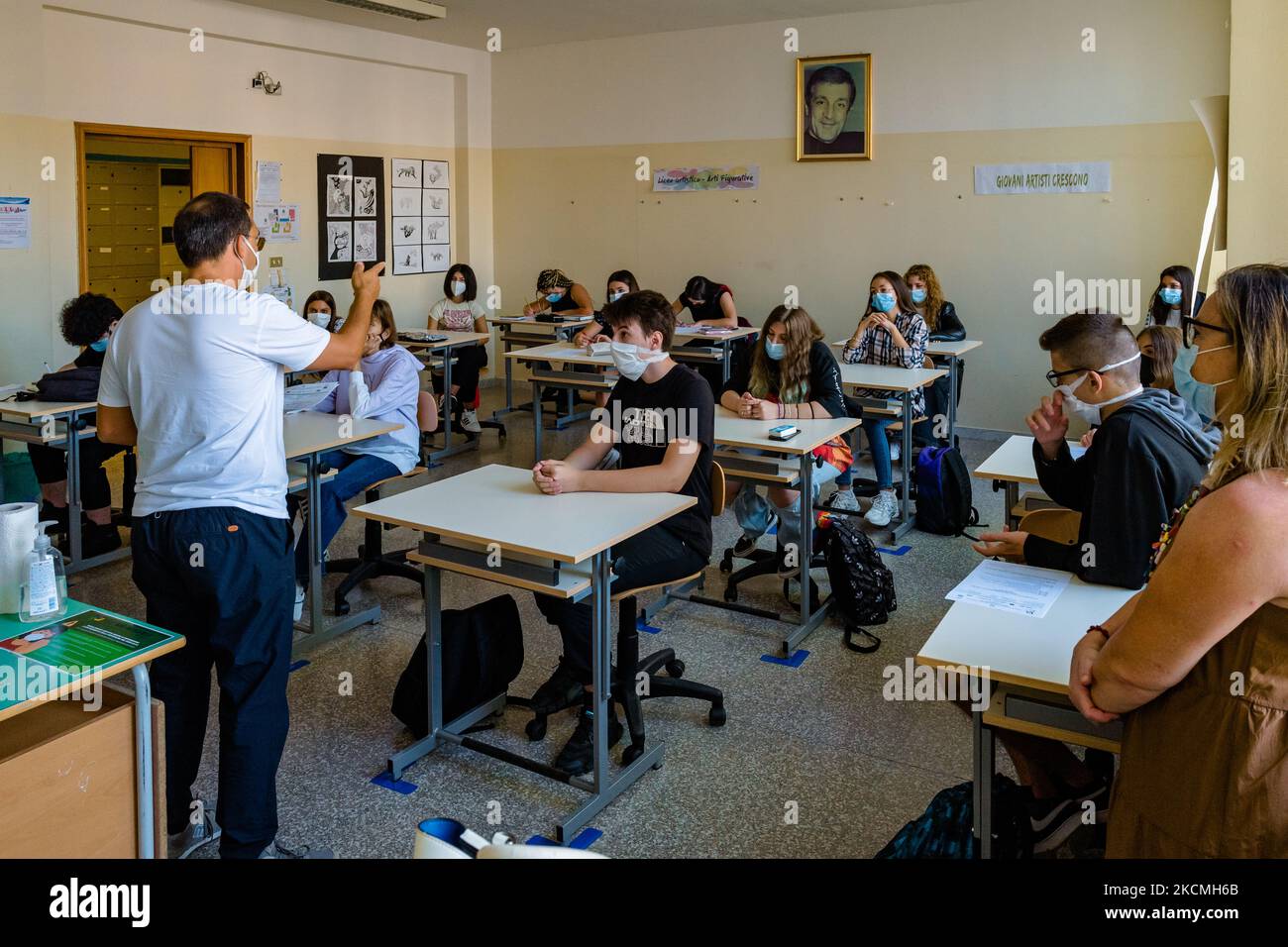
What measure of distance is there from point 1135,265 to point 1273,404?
258 inches

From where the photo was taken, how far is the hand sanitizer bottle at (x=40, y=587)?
2230 millimetres

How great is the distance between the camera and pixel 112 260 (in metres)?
8.45

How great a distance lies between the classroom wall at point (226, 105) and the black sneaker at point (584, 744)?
5469 mm

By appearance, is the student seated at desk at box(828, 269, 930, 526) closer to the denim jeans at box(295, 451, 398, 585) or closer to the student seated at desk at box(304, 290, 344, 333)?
the denim jeans at box(295, 451, 398, 585)

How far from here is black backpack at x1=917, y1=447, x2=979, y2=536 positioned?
5.58 meters

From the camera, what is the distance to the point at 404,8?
773 centimetres

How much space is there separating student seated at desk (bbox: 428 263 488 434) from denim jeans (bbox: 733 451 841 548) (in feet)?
12.1

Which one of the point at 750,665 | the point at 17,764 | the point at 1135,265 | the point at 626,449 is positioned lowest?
the point at 750,665

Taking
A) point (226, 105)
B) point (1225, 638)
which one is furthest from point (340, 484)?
point (226, 105)

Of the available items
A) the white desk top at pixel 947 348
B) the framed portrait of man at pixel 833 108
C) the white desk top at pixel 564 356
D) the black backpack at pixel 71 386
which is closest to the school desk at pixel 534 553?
the black backpack at pixel 71 386

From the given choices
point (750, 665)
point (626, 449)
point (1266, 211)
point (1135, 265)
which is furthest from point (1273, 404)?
point (1135, 265)

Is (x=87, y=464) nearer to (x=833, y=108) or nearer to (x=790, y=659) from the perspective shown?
(x=790, y=659)

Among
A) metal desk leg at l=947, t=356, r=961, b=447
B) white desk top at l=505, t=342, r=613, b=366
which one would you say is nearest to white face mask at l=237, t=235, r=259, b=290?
white desk top at l=505, t=342, r=613, b=366
